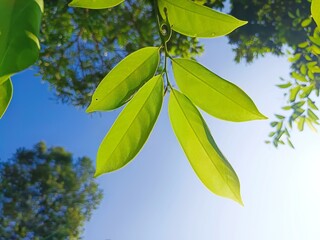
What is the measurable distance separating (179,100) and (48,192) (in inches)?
150

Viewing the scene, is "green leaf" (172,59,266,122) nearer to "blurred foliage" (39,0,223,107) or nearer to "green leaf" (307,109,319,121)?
"green leaf" (307,109,319,121)

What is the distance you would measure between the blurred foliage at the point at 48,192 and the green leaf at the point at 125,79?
142 inches

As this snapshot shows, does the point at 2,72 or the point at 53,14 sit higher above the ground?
the point at 53,14

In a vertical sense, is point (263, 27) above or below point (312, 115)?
above

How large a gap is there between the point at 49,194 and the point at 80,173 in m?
0.31

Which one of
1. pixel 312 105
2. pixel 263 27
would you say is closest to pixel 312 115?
pixel 312 105

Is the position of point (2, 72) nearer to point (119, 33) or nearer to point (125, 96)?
point (125, 96)

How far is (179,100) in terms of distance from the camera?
168 mm

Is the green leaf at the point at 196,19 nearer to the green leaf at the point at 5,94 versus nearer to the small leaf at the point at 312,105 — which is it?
the green leaf at the point at 5,94

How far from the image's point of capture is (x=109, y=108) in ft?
0.53

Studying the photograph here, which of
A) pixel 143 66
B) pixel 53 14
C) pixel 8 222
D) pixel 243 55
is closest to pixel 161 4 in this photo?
pixel 143 66

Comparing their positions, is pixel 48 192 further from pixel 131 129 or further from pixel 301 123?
pixel 131 129

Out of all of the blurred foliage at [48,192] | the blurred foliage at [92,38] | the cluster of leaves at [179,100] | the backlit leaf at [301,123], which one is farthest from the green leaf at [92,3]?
the blurred foliage at [48,192]

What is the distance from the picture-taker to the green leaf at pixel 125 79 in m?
0.16
